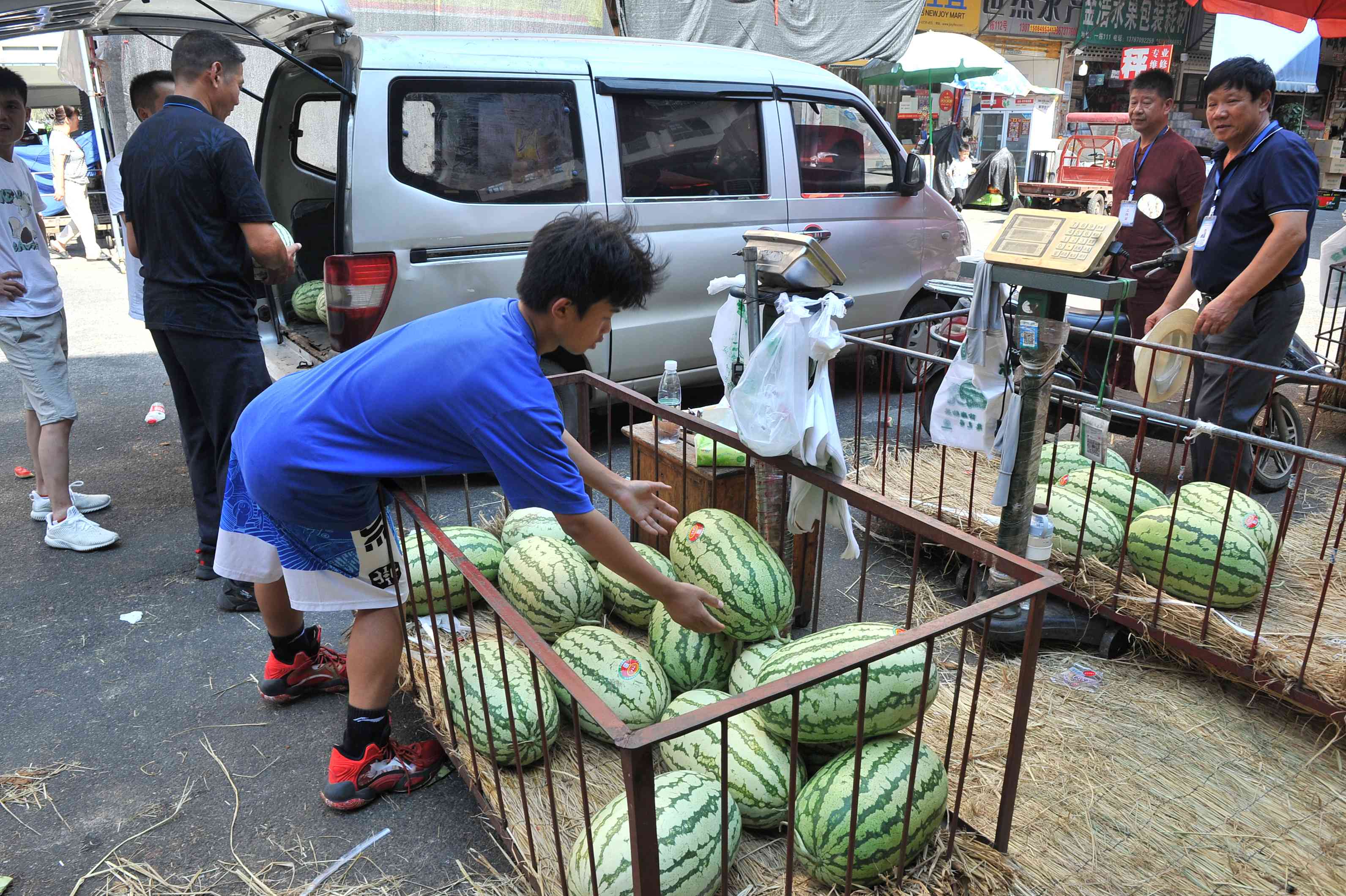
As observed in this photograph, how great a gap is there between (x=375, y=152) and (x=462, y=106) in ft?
1.86

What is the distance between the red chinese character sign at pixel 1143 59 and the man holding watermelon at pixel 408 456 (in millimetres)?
22680

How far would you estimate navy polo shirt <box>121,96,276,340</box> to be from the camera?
3.68 metres

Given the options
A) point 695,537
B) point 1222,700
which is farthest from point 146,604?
point 1222,700

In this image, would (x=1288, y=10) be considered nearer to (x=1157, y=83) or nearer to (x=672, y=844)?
(x=1157, y=83)

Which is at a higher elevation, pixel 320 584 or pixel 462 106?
pixel 462 106

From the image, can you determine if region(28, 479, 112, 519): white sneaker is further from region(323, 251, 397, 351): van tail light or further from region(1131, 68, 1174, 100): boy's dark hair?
region(1131, 68, 1174, 100): boy's dark hair

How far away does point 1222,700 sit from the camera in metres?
3.22

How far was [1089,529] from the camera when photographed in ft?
12.2

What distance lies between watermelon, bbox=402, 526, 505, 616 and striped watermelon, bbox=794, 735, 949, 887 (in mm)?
1684

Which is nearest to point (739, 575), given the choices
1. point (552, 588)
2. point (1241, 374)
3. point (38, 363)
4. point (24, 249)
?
point (552, 588)

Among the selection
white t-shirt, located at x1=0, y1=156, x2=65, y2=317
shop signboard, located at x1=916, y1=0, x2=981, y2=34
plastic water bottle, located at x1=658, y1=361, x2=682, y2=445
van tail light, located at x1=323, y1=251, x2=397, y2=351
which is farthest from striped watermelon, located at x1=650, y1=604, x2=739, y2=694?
shop signboard, located at x1=916, y1=0, x2=981, y2=34

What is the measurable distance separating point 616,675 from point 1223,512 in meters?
2.62

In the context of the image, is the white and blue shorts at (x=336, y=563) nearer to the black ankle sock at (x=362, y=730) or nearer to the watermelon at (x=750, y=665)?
the black ankle sock at (x=362, y=730)

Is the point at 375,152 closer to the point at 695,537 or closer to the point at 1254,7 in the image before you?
the point at 695,537
